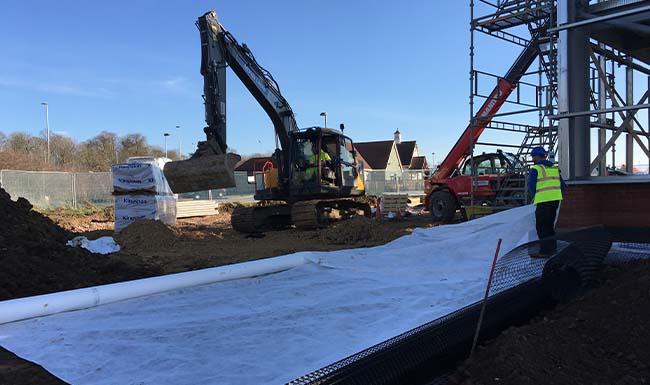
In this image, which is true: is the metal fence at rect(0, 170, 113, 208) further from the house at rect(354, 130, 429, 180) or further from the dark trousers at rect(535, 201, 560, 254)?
the house at rect(354, 130, 429, 180)

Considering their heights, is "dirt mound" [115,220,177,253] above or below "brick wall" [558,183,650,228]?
below

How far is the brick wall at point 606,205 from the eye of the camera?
6.93m

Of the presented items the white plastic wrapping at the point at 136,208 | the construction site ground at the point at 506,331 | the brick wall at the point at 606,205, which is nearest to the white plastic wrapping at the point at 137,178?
the white plastic wrapping at the point at 136,208

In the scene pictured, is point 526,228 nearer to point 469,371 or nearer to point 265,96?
point 469,371

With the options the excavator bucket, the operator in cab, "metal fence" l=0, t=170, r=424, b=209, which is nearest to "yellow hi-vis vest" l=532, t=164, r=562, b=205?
the excavator bucket

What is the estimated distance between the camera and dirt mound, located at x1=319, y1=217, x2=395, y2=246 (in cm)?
1227

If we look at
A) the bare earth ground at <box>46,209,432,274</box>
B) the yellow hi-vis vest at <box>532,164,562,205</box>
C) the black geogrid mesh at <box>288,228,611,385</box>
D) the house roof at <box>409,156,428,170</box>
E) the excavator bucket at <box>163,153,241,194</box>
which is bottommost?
the bare earth ground at <box>46,209,432,274</box>

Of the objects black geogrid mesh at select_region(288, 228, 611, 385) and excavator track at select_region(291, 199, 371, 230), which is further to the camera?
excavator track at select_region(291, 199, 371, 230)

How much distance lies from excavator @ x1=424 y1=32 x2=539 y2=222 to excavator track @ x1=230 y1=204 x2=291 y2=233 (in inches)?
203

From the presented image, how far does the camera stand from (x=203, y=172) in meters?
10.7

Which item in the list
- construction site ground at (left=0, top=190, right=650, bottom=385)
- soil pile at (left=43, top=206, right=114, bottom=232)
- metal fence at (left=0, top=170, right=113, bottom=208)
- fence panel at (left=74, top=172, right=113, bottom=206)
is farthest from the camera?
fence panel at (left=74, top=172, right=113, bottom=206)

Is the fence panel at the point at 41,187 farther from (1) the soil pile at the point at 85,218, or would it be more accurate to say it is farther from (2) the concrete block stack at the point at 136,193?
(2) the concrete block stack at the point at 136,193

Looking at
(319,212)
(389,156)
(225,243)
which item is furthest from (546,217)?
(389,156)

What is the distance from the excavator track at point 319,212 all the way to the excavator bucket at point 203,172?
11.9ft
